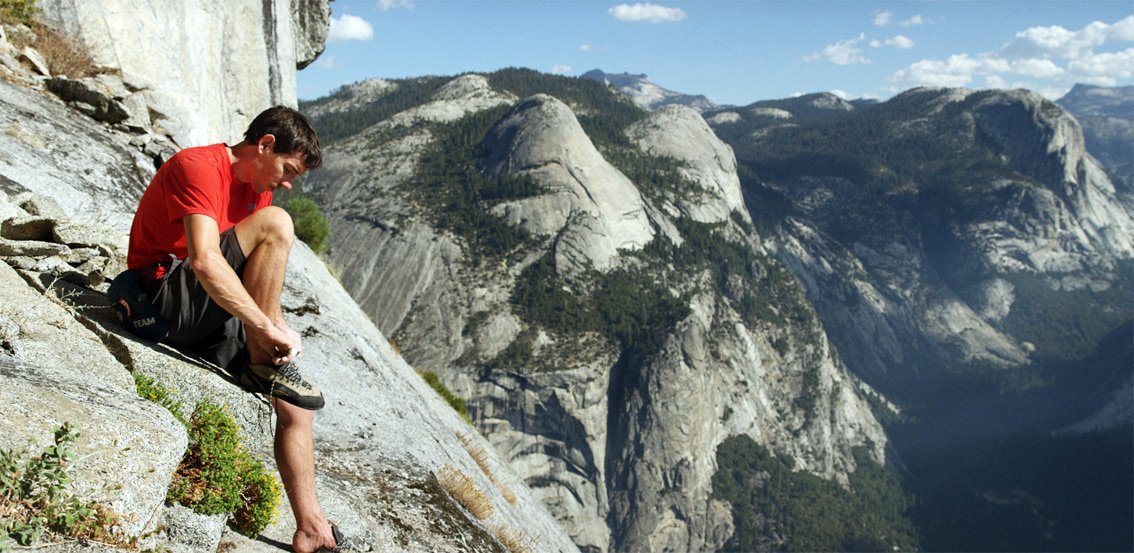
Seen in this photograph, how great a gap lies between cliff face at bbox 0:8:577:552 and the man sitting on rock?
408mm

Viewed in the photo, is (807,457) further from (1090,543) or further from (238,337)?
(238,337)

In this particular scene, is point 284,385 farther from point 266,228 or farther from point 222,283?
point 266,228

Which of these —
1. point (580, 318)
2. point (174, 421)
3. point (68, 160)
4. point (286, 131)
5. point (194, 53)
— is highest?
point (194, 53)

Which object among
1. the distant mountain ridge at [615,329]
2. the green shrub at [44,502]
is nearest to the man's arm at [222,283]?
the green shrub at [44,502]

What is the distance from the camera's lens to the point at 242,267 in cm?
592

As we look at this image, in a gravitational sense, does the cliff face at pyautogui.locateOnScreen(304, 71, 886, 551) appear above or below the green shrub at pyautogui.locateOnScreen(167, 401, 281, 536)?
below

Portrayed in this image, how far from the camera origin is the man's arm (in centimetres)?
550

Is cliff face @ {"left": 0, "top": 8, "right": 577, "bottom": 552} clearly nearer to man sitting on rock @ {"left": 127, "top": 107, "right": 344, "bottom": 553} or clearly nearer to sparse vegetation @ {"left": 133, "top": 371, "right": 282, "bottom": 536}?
sparse vegetation @ {"left": 133, "top": 371, "right": 282, "bottom": 536}

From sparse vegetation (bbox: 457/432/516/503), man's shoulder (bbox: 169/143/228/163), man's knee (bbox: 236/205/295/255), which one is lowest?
sparse vegetation (bbox: 457/432/516/503)

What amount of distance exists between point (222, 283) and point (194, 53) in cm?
1487

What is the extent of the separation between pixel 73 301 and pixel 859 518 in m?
145

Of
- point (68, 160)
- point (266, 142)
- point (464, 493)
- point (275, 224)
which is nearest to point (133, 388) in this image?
point (275, 224)

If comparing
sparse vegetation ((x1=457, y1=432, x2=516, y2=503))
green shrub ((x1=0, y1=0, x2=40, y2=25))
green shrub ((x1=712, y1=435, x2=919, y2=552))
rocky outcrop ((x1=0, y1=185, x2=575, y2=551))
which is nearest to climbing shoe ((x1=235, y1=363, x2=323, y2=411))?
rocky outcrop ((x1=0, y1=185, x2=575, y2=551))

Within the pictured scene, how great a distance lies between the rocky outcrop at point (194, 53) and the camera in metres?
15.1
